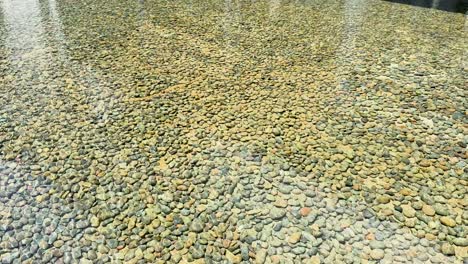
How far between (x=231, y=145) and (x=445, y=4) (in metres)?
7.95

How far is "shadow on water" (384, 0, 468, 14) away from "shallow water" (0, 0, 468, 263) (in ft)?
6.73

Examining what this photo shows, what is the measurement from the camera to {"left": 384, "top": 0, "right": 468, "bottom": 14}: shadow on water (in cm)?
855

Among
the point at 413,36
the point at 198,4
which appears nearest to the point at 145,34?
the point at 198,4

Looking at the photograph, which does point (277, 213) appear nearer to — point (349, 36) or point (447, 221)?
point (447, 221)

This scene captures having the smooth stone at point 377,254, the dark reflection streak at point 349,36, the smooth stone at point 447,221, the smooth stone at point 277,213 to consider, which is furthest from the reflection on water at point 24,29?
the smooth stone at point 447,221

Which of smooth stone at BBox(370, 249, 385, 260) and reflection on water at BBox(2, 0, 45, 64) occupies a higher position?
reflection on water at BBox(2, 0, 45, 64)

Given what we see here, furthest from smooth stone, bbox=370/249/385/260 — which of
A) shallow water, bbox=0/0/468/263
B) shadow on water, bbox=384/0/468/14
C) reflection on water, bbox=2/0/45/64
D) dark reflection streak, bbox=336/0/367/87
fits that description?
shadow on water, bbox=384/0/468/14

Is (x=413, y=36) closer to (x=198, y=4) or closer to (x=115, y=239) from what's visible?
(x=198, y=4)

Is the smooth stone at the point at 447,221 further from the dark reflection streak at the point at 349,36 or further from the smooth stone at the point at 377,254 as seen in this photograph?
the dark reflection streak at the point at 349,36

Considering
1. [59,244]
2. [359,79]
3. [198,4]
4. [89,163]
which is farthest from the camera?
[198,4]

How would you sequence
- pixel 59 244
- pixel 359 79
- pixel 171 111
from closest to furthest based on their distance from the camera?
1. pixel 59 244
2. pixel 171 111
3. pixel 359 79

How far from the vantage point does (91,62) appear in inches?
219

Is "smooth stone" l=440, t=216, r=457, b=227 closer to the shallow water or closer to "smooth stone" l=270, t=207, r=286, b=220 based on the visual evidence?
the shallow water

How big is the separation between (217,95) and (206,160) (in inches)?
54.6
